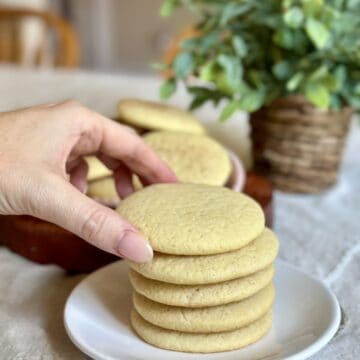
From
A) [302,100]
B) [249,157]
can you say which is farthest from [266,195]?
[249,157]

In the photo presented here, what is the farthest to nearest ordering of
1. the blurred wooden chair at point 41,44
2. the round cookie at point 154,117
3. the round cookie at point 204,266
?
the blurred wooden chair at point 41,44
the round cookie at point 154,117
the round cookie at point 204,266

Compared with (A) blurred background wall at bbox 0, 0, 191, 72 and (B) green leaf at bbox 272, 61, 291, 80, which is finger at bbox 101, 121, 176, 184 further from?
(A) blurred background wall at bbox 0, 0, 191, 72

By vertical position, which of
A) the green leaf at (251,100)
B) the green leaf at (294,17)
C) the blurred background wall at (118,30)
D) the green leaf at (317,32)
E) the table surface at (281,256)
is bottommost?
the blurred background wall at (118,30)

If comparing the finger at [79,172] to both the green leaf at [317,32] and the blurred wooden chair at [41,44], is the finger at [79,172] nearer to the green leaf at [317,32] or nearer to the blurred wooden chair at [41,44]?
the green leaf at [317,32]

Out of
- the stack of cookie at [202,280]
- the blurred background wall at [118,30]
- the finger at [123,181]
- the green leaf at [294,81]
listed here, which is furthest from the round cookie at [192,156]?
the blurred background wall at [118,30]

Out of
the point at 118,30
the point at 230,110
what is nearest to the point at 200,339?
the point at 230,110

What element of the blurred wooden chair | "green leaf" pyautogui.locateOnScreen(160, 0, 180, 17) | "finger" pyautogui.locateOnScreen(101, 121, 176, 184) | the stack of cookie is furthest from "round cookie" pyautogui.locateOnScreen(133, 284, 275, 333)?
the blurred wooden chair
